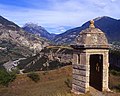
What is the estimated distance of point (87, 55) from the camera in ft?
44.0

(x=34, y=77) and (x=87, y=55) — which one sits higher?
(x=87, y=55)

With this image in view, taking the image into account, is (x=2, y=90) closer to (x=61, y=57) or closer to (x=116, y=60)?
(x=116, y=60)

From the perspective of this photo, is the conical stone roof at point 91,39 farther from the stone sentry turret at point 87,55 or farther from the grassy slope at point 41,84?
the grassy slope at point 41,84

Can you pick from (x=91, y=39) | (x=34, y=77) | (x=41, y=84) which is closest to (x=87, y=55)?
(x=91, y=39)

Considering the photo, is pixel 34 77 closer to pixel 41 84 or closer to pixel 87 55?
pixel 41 84

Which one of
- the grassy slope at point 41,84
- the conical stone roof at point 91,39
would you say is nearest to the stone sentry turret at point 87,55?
the conical stone roof at point 91,39

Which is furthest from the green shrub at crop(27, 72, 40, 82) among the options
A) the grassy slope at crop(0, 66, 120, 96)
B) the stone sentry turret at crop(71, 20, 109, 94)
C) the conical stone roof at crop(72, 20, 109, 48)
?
the conical stone roof at crop(72, 20, 109, 48)

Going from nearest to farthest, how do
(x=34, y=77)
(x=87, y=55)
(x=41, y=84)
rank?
(x=87, y=55) → (x=41, y=84) → (x=34, y=77)

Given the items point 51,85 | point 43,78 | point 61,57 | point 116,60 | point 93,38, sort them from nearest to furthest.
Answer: point 93,38 < point 51,85 < point 43,78 < point 116,60 < point 61,57

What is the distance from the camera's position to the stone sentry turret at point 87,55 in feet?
43.8

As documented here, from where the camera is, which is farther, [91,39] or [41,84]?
[41,84]

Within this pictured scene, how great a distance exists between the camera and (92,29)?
45.2 ft

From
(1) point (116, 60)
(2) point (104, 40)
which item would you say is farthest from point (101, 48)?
(1) point (116, 60)

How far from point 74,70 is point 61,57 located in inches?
3606
